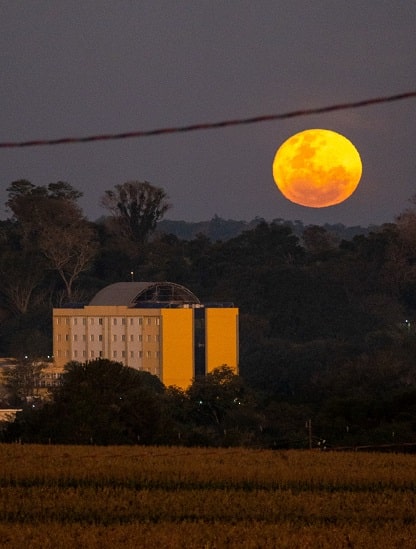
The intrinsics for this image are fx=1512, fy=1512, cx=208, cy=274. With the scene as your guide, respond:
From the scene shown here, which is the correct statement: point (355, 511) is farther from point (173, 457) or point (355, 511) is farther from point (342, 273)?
point (342, 273)

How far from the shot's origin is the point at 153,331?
92.0 metres

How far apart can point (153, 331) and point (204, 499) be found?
231 feet

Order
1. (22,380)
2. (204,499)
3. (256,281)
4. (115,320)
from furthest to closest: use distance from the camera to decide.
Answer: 1. (256,281)
2. (115,320)
3. (22,380)
4. (204,499)

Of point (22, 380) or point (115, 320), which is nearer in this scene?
point (22, 380)

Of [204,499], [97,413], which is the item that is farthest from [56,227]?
[204,499]

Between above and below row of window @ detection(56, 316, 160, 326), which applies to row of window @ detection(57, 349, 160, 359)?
below

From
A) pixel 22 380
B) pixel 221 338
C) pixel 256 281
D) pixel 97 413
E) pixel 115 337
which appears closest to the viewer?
pixel 97 413

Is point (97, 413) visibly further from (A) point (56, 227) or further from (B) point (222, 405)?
(A) point (56, 227)

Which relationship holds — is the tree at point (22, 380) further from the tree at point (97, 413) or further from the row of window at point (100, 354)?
the tree at point (97, 413)

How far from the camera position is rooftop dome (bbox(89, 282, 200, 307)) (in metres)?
94.4

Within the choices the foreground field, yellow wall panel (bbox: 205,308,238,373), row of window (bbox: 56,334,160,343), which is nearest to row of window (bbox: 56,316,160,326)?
row of window (bbox: 56,334,160,343)

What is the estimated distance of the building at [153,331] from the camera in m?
92.6

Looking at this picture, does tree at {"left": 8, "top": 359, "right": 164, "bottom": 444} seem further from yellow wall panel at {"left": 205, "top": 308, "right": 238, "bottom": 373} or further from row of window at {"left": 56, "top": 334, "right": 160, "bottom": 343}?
yellow wall panel at {"left": 205, "top": 308, "right": 238, "bottom": 373}

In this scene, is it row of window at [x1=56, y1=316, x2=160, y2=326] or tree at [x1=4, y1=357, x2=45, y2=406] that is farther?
row of window at [x1=56, y1=316, x2=160, y2=326]
